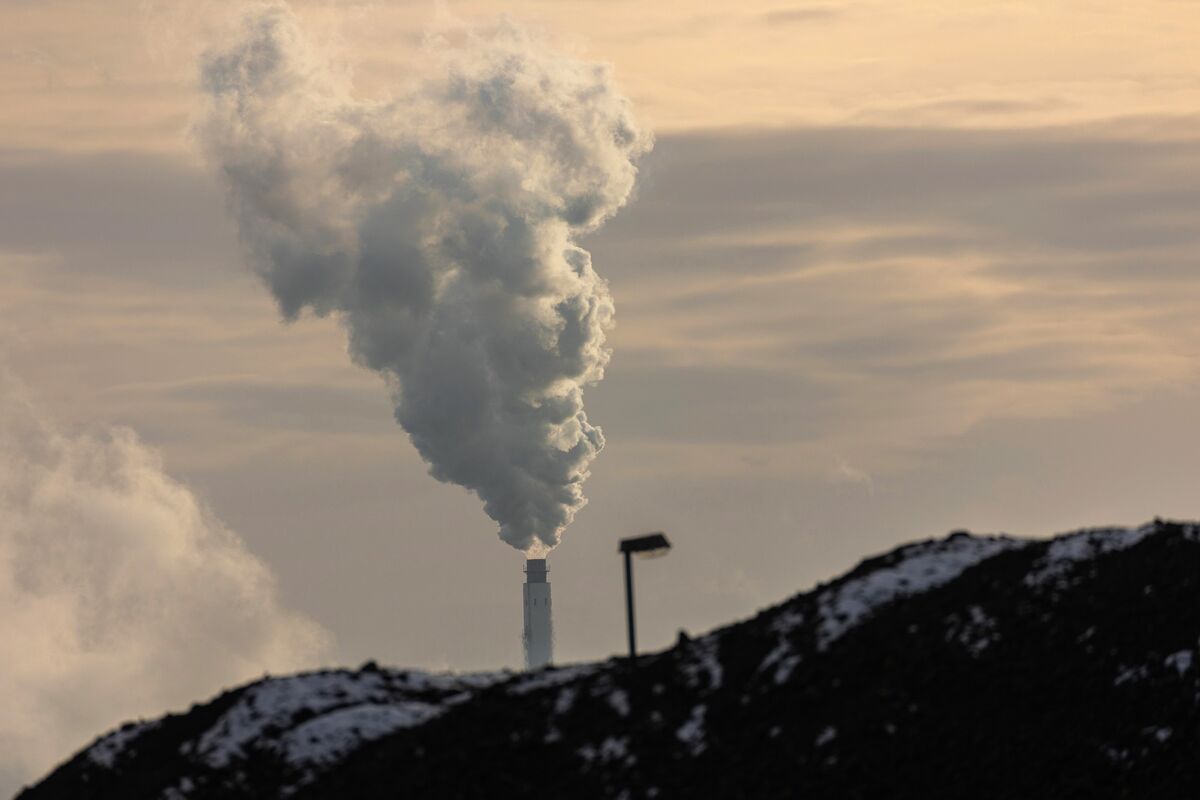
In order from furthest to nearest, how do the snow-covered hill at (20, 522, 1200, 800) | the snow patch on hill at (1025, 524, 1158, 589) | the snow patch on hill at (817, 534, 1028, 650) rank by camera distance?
the snow patch on hill at (817, 534, 1028, 650), the snow patch on hill at (1025, 524, 1158, 589), the snow-covered hill at (20, 522, 1200, 800)

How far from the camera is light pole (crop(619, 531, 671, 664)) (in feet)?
160

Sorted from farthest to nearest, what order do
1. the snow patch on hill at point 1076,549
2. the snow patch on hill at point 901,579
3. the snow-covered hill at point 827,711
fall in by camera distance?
1. the snow patch on hill at point 901,579
2. the snow patch on hill at point 1076,549
3. the snow-covered hill at point 827,711

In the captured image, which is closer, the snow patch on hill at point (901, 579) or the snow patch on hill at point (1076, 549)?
the snow patch on hill at point (1076, 549)

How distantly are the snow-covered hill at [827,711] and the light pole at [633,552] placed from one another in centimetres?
91

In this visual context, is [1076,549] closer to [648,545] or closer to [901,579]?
[901,579]

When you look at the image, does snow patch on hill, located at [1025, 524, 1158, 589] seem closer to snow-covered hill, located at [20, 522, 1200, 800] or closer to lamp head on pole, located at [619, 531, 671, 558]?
snow-covered hill, located at [20, 522, 1200, 800]

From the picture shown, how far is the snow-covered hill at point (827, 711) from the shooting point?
37344 millimetres

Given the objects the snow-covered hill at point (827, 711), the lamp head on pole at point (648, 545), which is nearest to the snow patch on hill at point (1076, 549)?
the snow-covered hill at point (827, 711)

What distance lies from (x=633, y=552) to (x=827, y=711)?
10.0 metres

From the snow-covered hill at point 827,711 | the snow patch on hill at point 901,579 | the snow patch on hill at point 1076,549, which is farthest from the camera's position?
the snow patch on hill at point 901,579

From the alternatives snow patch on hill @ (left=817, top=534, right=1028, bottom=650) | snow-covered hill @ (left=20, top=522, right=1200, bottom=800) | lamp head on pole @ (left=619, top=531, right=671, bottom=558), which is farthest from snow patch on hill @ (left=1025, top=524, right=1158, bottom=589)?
lamp head on pole @ (left=619, top=531, right=671, bottom=558)

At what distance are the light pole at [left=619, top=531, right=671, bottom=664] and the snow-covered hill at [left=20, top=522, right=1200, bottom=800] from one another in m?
0.91

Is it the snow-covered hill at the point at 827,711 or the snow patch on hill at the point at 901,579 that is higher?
the snow patch on hill at the point at 901,579

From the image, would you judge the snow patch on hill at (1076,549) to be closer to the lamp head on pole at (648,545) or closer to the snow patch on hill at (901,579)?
the snow patch on hill at (901,579)
